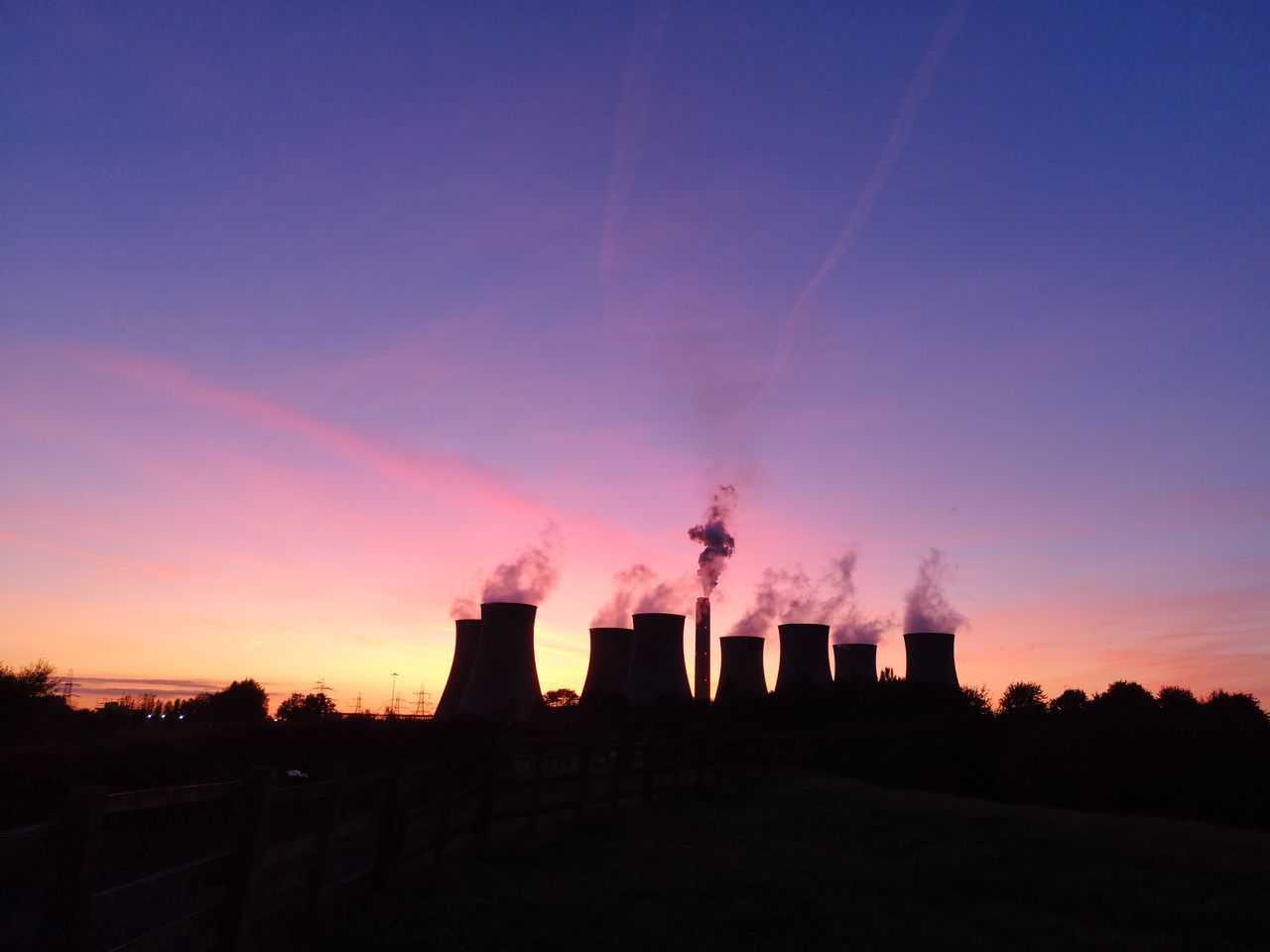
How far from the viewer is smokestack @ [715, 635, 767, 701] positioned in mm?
51344

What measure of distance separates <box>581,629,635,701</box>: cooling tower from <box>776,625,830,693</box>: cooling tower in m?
8.38

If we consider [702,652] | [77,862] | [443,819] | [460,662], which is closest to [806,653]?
[460,662]

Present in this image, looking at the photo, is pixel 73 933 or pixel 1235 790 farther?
pixel 1235 790

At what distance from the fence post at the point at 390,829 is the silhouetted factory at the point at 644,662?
29805mm

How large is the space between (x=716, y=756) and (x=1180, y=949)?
12803 mm

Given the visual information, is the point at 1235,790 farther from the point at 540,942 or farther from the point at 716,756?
the point at 540,942

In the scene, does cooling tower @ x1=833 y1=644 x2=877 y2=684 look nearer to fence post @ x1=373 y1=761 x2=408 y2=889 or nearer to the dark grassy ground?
the dark grassy ground

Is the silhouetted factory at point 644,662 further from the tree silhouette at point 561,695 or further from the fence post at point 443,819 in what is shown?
the tree silhouette at point 561,695

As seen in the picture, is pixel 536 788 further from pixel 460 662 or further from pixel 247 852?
pixel 460 662

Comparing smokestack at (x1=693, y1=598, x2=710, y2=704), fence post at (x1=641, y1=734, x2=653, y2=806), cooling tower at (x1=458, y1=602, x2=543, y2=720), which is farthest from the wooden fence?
smokestack at (x1=693, y1=598, x2=710, y2=704)

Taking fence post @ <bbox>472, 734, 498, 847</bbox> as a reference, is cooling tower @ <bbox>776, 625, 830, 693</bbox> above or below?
above

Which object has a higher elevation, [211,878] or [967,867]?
[211,878]

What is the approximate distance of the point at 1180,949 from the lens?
20.5 feet

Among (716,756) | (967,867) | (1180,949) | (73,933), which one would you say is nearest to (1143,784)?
(716,756)
